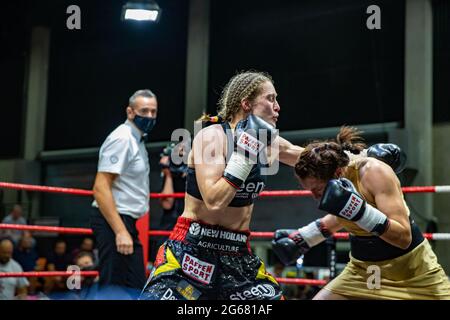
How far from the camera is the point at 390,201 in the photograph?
2029mm

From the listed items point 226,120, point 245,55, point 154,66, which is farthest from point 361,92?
point 226,120

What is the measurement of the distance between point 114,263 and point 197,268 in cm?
103

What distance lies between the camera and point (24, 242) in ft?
18.6

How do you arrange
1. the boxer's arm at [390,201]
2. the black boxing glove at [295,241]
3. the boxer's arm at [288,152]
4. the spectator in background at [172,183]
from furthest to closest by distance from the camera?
1. the spectator in background at [172,183]
2. the boxer's arm at [288,152]
3. the black boxing glove at [295,241]
4. the boxer's arm at [390,201]

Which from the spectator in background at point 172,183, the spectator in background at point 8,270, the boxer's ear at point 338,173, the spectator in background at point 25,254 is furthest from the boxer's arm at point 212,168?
the spectator in background at point 25,254

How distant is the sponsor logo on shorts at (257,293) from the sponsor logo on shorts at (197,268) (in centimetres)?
9

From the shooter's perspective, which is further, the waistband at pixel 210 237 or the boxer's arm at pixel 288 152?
the boxer's arm at pixel 288 152

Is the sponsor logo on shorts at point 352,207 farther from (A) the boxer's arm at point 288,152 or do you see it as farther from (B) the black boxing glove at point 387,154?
(A) the boxer's arm at point 288,152

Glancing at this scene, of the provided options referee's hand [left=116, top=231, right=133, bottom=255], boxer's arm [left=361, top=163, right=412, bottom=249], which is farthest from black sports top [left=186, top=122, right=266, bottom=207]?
referee's hand [left=116, top=231, right=133, bottom=255]

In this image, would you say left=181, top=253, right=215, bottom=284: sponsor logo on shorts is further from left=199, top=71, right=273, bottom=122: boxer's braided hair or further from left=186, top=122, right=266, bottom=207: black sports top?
left=199, top=71, right=273, bottom=122: boxer's braided hair

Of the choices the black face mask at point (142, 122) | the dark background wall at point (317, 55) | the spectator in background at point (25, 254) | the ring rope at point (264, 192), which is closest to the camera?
the ring rope at point (264, 192)

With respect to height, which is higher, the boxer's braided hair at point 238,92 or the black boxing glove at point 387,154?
the boxer's braided hair at point 238,92

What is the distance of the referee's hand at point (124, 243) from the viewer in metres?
2.86

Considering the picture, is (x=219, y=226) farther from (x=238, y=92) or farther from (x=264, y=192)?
(x=264, y=192)
